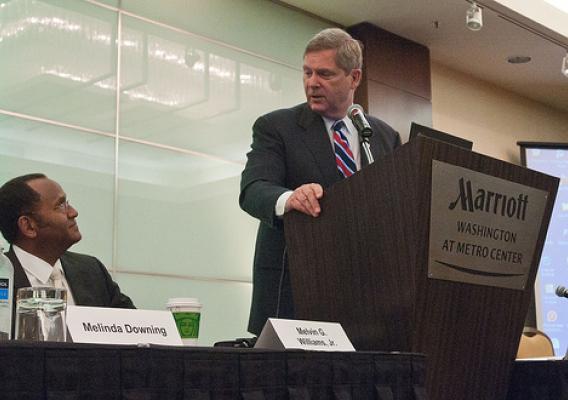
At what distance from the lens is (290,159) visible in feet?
6.97

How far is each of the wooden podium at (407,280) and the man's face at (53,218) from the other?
108cm

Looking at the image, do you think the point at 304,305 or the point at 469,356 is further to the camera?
the point at 304,305

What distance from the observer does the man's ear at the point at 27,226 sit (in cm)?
264

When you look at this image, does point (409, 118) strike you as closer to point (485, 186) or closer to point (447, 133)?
point (447, 133)

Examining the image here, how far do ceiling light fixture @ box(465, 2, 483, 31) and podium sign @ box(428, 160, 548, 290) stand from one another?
12.6ft

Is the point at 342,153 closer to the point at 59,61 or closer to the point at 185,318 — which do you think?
the point at 185,318

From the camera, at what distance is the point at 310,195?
171 centimetres

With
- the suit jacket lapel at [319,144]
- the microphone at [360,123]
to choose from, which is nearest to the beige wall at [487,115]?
the suit jacket lapel at [319,144]

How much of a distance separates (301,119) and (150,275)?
2583mm

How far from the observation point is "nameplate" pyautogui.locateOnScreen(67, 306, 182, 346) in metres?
1.19

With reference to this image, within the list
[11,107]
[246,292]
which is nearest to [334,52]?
[11,107]

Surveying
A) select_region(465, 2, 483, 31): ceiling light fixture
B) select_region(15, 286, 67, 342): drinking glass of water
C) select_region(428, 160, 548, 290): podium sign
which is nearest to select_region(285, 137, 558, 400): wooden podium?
select_region(428, 160, 548, 290): podium sign

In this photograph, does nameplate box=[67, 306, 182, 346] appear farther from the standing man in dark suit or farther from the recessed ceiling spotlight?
the recessed ceiling spotlight

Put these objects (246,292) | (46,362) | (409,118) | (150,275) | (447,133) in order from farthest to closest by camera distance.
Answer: (447,133)
(409,118)
(246,292)
(150,275)
(46,362)
